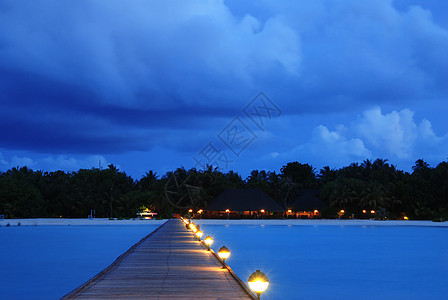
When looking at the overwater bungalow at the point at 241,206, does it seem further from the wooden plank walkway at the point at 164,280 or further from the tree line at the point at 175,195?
the wooden plank walkway at the point at 164,280

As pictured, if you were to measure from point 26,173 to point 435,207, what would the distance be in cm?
6542

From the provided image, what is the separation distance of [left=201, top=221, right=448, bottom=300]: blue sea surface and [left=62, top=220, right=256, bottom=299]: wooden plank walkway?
2.48 m

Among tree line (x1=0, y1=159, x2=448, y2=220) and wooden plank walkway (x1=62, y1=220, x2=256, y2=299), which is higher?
tree line (x1=0, y1=159, x2=448, y2=220)

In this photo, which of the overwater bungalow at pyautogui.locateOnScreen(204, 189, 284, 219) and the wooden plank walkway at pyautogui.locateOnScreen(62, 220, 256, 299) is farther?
the overwater bungalow at pyautogui.locateOnScreen(204, 189, 284, 219)

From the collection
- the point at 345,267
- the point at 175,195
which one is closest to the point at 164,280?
the point at 345,267

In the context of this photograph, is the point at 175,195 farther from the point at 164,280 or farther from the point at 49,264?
the point at 164,280

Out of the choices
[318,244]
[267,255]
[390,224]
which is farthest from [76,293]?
[390,224]

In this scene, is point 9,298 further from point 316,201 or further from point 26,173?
point 26,173

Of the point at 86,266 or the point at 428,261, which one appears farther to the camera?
the point at 428,261

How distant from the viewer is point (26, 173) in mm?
91750

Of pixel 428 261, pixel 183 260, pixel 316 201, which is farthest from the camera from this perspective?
pixel 316 201

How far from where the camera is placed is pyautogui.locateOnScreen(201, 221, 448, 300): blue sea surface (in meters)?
17.8

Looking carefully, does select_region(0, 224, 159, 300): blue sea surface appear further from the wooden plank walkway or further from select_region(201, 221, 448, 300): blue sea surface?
select_region(201, 221, 448, 300): blue sea surface

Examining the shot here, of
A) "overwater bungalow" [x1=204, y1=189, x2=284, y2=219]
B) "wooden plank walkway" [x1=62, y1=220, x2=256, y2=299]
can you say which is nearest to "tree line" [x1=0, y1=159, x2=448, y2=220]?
"overwater bungalow" [x1=204, y1=189, x2=284, y2=219]
